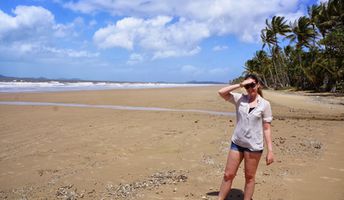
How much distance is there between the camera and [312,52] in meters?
50.5

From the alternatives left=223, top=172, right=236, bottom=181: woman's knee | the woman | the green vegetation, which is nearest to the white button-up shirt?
the woman

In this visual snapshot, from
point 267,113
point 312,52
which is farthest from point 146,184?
point 312,52

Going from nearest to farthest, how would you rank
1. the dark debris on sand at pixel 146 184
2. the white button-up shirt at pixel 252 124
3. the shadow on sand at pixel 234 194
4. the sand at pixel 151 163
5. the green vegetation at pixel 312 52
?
the white button-up shirt at pixel 252 124 < the shadow on sand at pixel 234 194 < the dark debris on sand at pixel 146 184 < the sand at pixel 151 163 < the green vegetation at pixel 312 52

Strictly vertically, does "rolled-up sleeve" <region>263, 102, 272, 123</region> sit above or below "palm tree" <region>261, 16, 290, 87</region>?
below

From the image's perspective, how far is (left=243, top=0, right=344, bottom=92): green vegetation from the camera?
115 feet

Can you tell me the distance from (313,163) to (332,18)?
39.7 m

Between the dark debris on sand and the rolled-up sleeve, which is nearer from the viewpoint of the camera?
the rolled-up sleeve

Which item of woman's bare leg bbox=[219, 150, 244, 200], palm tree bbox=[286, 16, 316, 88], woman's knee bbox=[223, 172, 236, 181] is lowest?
woman's knee bbox=[223, 172, 236, 181]

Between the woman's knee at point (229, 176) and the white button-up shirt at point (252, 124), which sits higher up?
the white button-up shirt at point (252, 124)

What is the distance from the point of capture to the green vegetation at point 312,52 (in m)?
34.9

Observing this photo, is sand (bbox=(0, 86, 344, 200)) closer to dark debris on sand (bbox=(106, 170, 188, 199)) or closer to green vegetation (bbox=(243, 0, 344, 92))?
dark debris on sand (bbox=(106, 170, 188, 199))

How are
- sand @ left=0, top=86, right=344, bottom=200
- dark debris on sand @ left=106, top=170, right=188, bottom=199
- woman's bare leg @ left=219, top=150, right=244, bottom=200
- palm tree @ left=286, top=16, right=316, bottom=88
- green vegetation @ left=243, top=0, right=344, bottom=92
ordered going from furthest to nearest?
1. palm tree @ left=286, top=16, right=316, bottom=88
2. green vegetation @ left=243, top=0, right=344, bottom=92
3. sand @ left=0, top=86, right=344, bottom=200
4. dark debris on sand @ left=106, top=170, right=188, bottom=199
5. woman's bare leg @ left=219, top=150, right=244, bottom=200

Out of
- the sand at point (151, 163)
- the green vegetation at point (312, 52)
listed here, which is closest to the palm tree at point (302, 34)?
the green vegetation at point (312, 52)

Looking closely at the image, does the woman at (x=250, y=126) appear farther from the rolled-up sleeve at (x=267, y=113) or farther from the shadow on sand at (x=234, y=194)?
the shadow on sand at (x=234, y=194)
